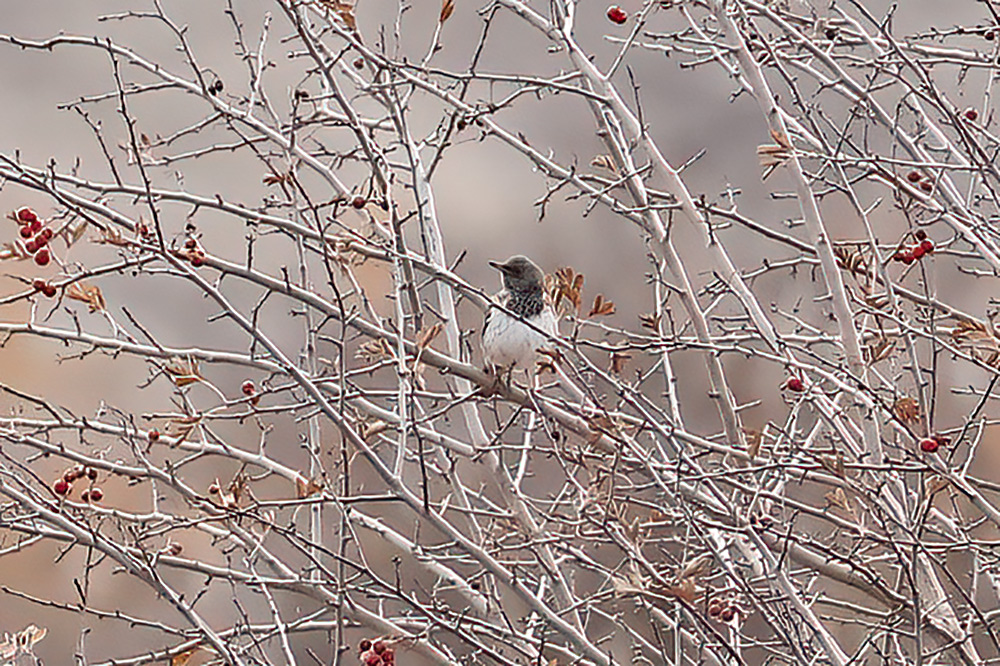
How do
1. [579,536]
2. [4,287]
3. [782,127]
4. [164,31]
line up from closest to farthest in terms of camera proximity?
[579,536] → [782,127] → [4,287] → [164,31]

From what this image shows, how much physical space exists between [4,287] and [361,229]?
33.6 ft

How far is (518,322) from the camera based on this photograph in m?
4.41

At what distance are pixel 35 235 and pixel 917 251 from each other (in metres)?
2.48

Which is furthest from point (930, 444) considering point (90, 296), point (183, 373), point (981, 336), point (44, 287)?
point (44, 287)

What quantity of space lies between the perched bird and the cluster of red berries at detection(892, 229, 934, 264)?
120cm

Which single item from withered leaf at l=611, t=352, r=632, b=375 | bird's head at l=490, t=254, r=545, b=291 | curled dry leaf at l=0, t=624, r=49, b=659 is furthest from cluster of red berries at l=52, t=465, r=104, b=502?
bird's head at l=490, t=254, r=545, b=291

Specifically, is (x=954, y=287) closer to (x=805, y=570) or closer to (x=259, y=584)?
(x=805, y=570)

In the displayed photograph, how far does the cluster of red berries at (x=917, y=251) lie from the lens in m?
3.57

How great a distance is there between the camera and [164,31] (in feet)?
53.8

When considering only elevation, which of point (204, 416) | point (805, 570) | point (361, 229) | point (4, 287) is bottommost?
point (805, 570)

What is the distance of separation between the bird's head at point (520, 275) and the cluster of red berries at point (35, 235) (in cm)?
200

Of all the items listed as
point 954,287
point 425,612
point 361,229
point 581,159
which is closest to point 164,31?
point 581,159

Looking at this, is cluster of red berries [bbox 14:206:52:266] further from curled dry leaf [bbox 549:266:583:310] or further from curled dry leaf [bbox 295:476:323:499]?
curled dry leaf [bbox 549:266:583:310]

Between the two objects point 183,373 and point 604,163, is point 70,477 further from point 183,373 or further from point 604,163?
point 604,163
